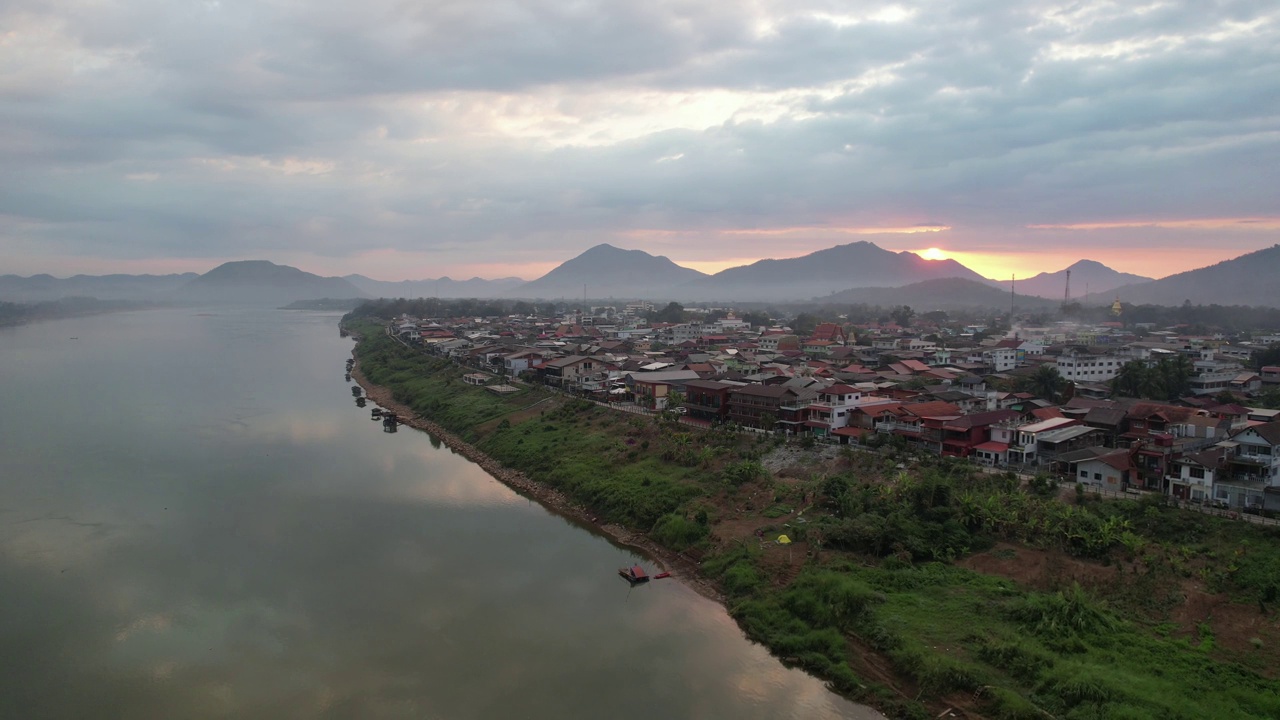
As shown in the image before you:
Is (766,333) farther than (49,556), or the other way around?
(766,333)

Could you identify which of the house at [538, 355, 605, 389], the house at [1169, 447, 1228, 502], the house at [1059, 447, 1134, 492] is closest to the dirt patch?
the house at [1059, 447, 1134, 492]

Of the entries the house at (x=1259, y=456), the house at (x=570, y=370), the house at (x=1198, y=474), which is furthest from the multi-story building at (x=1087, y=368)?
the house at (x=570, y=370)

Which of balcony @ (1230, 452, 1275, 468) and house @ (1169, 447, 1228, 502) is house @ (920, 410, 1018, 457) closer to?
house @ (1169, 447, 1228, 502)

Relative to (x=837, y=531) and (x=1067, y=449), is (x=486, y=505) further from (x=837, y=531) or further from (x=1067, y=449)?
(x=1067, y=449)

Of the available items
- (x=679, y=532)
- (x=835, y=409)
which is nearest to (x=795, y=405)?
(x=835, y=409)

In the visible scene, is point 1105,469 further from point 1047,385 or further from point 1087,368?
point 1087,368

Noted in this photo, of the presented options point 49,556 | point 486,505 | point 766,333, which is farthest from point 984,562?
point 766,333
